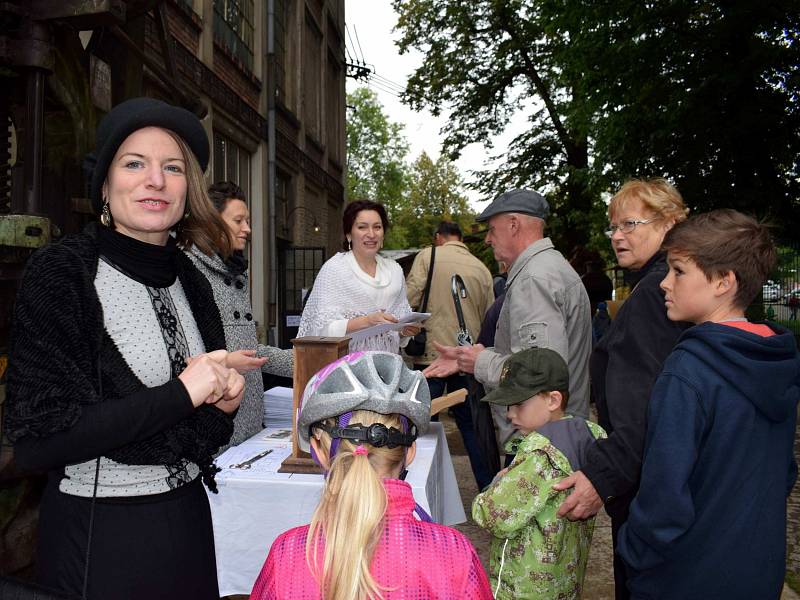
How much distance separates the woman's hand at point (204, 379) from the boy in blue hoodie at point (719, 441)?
1257 millimetres

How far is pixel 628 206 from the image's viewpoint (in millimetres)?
2910

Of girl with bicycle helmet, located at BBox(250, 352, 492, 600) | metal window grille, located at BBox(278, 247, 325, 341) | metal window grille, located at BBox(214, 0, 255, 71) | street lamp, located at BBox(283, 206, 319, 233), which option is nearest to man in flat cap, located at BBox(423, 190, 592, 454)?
girl with bicycle helmet, located at BBox(250, 352, 492, 600)

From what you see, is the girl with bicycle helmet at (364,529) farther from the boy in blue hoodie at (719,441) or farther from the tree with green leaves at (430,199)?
the tree with green leaves at (430,199)

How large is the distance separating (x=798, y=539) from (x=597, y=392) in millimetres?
2642

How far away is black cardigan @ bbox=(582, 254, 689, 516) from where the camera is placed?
8.00 ft

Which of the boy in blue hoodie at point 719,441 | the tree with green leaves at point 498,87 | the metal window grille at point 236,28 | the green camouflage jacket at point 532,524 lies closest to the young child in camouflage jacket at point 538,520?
Result: the green camouflage jacket at point 532,524

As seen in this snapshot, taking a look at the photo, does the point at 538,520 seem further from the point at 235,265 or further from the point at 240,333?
the point at 235,265

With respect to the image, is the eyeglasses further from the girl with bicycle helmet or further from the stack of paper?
the stack of paper

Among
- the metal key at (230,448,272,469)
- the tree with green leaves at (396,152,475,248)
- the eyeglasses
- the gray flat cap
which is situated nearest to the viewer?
the metal key at (230,448,272,469)

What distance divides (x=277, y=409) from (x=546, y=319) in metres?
1.43

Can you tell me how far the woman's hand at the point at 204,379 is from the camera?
5.06 feet

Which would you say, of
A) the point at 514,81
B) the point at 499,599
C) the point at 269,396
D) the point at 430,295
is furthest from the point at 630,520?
the point at 514,81

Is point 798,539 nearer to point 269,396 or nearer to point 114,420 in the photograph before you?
point 269,396

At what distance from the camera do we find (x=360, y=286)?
4.27m
